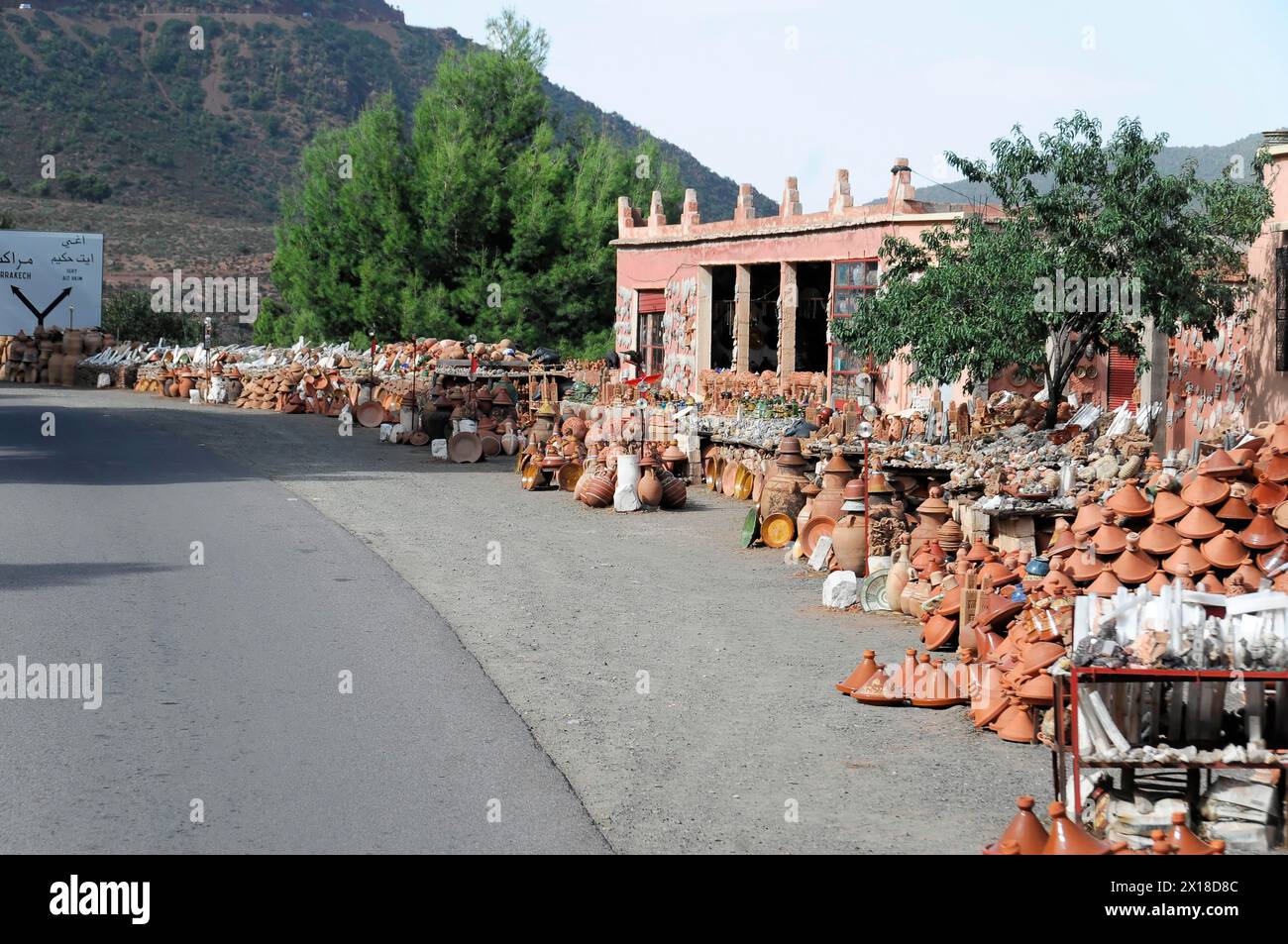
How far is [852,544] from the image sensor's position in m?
13.3

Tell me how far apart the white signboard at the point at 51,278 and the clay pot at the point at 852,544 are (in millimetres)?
47830

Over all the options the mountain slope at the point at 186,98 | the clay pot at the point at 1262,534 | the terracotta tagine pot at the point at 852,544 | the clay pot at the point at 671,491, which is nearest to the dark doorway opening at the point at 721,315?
the clay pot at the point at 671,491

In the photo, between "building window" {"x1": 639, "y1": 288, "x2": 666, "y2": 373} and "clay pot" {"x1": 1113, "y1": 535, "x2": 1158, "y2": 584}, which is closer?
"clay pot" {"x1": 1113, "y1": 535, "x2": 1158, "y2": 584}

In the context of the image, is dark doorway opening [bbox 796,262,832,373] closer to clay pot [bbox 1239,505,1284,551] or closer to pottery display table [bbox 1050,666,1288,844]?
clay pot [bbox 1239,505,1284,551]

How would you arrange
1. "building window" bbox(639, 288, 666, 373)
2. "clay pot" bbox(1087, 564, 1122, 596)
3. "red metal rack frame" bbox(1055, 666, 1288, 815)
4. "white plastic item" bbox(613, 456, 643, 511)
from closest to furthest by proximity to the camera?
"red metal rack frame" bbox(1055, 666, 1288, 815) < "clay pot" bbox(1087, 564, 1122, 596) < "white plastic item" bbox(613, 456, 643, 511) < "building window" bbox(639, 288, 666, 373)

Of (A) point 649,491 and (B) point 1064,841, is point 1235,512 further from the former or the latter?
(A) point 649,491

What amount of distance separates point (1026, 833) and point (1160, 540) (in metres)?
4.65

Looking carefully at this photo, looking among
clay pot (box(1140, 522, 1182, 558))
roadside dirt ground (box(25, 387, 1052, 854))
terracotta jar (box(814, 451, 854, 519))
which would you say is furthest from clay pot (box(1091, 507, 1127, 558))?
terracotta jar (box(814, 451, 854, 519))

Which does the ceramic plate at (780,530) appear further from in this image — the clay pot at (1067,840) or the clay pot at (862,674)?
the clay pot at (1067,840)

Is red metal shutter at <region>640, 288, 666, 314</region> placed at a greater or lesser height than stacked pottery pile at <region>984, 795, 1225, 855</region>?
greater

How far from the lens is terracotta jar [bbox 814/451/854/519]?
47.2 feet

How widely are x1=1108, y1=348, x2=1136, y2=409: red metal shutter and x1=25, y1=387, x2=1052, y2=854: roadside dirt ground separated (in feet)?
23.9

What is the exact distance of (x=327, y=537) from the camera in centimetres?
1533
